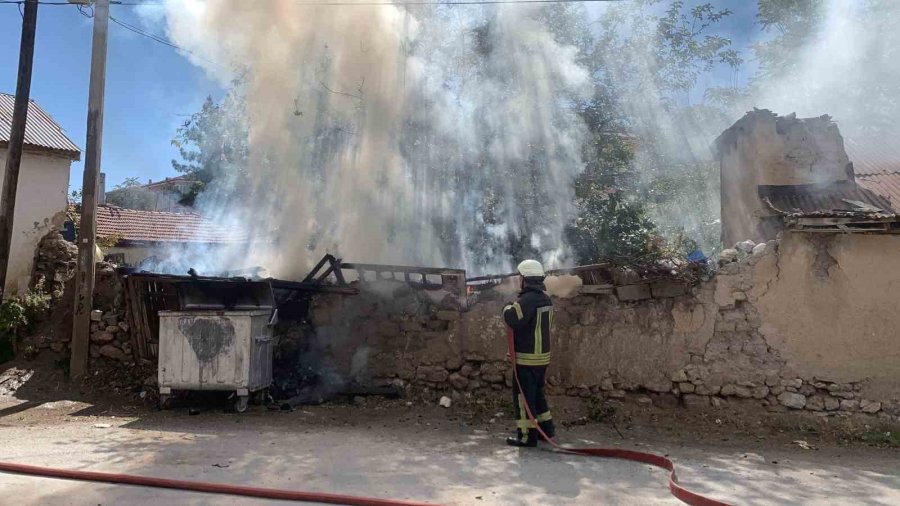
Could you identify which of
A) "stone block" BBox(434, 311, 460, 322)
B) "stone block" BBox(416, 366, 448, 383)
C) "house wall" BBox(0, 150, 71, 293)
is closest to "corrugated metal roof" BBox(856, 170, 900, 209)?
"stone block" BBox(434, 311, 460, 322)

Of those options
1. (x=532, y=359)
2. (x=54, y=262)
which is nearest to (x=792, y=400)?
(x=532, y=359)

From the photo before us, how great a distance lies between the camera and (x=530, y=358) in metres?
5.68

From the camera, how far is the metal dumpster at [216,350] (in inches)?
272

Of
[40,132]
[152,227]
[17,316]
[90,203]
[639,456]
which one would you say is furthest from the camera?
[152,227]

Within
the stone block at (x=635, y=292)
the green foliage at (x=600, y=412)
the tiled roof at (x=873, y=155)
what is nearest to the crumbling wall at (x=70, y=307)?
the green foliage at (x=600, y=412)

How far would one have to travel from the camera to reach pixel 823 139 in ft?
36.0

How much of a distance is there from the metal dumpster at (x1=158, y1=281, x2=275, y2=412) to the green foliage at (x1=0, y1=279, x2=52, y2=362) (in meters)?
3.14

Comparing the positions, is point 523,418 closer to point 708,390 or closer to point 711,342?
point 708,390

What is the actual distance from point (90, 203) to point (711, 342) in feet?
26.7

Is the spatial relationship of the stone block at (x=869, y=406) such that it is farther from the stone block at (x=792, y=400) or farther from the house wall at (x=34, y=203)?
the house wall at (x=34, y=203)

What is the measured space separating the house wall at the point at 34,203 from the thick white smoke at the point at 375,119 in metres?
5.12

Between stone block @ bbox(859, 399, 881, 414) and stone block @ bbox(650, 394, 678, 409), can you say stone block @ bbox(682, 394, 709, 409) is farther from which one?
stone block @ bbox(859, 399, 881, 414)

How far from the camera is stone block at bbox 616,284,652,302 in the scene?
22.9 feet

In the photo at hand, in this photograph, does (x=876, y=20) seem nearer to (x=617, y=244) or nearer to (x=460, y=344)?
(x=617, y=244)
